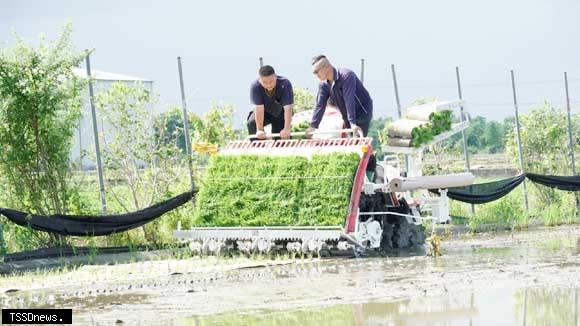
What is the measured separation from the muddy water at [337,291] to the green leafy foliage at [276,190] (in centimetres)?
92

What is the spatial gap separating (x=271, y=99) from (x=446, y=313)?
334 inches

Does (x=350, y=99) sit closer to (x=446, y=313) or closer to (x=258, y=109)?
(x=258, y=109)

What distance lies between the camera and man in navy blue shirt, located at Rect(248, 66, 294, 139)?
18722mm

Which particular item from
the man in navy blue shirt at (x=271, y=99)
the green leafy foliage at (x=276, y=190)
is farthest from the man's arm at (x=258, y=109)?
the green leafy foliage at (x=276, y=190)

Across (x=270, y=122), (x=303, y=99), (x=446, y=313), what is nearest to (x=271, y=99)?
(x=270, y=122)

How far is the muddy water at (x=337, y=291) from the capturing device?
11336 mm

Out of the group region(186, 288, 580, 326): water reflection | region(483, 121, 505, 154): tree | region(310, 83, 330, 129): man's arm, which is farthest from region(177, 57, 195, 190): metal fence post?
region(483, 121, 505, 154): tree

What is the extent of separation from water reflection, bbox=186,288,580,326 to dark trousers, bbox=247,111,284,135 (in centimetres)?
772

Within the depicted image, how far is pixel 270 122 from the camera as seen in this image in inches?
777

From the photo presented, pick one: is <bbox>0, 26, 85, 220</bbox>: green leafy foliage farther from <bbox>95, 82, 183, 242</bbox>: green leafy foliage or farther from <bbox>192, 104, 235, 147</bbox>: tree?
<bbox>192, 104, 235, 147</bbox>: tree

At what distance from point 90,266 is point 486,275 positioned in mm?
6124

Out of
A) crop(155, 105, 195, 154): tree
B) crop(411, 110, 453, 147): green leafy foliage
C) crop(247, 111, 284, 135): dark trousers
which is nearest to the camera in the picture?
crop(411, 110, 453, 147): green leafy foliage

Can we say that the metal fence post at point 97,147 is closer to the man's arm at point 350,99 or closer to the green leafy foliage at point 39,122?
the green leafy foliage at point 39,122

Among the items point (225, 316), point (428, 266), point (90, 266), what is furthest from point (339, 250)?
point (225, 316)
